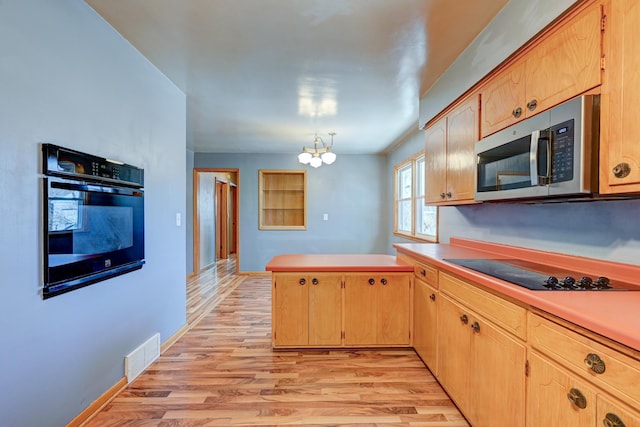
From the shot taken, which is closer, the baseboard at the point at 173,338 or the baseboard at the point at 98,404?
the baseboard at the point at 98,404

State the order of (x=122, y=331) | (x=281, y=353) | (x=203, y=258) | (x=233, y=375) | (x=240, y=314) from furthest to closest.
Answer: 1. (x=203, y=258)
2. (x=240, y=314)
3. (x=281, y=353)
4. (x=233, y=375)
5. (x=122, y=331)

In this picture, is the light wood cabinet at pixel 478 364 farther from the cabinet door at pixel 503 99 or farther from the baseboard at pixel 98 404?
the baseboard at pixel 98 404

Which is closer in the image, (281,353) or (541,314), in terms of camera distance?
(541,314)

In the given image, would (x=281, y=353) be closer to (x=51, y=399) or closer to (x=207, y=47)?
(x=51, y=399)

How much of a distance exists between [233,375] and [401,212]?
3.80m

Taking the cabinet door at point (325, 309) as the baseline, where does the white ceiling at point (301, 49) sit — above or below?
above

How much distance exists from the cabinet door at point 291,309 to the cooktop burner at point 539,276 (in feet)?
4.07

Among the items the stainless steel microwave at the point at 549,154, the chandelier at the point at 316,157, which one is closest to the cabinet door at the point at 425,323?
the stainless steel microwave at the point at 549,154

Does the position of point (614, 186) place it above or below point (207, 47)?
below

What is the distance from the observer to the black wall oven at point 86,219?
4.95 ft

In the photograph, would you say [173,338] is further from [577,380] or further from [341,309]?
[577,380]

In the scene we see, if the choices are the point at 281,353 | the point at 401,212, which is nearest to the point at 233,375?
the point at 281,353

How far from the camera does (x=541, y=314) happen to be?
1163 mm

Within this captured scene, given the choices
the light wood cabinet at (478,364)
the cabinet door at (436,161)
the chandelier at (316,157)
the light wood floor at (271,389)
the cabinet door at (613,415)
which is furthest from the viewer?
the chandelier at (316,157)
